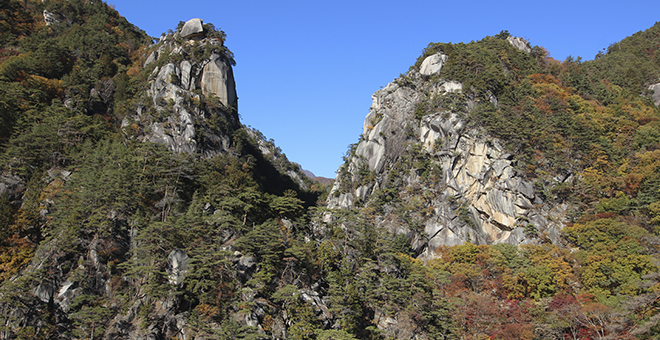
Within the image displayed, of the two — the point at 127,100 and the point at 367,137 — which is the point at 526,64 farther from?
the point at 127,100

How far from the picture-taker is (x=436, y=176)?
61094 mm

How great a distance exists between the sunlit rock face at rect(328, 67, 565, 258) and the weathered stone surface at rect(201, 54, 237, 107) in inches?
952

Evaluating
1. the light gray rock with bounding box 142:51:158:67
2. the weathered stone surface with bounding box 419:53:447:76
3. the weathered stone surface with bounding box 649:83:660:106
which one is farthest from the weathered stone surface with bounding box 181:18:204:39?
the weathered stone surface with bounding box 649:83:660:106

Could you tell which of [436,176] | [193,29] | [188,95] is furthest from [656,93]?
[193,29]

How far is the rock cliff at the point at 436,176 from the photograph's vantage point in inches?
2152

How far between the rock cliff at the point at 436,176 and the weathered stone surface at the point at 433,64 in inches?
6.8

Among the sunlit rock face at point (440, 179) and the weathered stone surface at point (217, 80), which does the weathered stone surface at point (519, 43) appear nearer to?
the sunlit rock face at point (440, 179)

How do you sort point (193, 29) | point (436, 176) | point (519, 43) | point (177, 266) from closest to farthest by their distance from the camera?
1. point (177, 266)
2. point (436, 176)
3. point (193, 29)
4. point (519, 43)

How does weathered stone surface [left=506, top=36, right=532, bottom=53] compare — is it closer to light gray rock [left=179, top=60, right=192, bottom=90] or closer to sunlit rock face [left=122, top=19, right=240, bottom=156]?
sunlit rock face [left=122, top=19, right=240, bottom=156]

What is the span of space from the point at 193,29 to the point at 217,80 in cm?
1048

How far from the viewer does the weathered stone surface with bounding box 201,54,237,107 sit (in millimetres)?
63119

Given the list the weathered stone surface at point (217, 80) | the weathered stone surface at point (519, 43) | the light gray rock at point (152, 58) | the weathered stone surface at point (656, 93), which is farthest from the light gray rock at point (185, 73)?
the weathered stone surface at point (656, 93)

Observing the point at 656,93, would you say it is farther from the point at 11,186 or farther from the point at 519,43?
the point at 11,186

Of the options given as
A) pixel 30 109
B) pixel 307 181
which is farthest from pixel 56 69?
pixel 307 181
